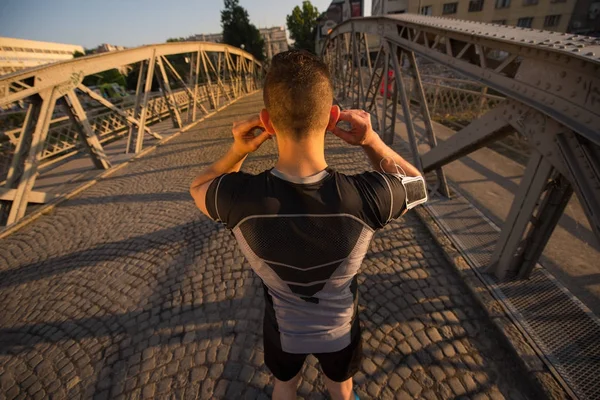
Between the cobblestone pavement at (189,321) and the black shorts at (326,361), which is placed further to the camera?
the cobblestone pavement at (189,321)

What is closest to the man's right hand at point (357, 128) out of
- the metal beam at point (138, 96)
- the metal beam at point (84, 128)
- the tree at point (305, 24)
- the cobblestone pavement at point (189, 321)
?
the cobblestone pavement at point (189, 321)

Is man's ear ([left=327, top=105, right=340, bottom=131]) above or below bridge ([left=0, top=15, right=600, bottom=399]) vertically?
above

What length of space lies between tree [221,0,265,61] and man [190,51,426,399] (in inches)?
1802

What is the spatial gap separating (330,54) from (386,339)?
1741 cm

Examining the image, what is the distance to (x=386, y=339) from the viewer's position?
2.61m

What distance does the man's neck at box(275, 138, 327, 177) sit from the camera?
3.85 ft

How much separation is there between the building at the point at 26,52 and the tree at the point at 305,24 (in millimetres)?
38959

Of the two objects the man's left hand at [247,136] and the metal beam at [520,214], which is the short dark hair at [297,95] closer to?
the man's left hand at [247,136]

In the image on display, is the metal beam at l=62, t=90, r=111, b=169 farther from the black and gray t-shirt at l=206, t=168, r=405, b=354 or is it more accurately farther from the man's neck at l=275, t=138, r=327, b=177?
the man's neck at l=275, t=138, r=327, b=177

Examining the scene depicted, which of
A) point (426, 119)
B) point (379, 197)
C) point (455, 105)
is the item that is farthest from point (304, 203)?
point (455, 105)

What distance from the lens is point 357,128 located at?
1.38 meters

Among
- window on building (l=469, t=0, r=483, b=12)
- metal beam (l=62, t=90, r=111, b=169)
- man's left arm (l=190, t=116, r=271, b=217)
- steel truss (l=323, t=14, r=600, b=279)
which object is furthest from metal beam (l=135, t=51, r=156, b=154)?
window on building (l=469, t=0, r=483, b=12)

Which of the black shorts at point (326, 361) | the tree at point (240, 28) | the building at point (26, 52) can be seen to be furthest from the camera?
the building at point (26, 52)

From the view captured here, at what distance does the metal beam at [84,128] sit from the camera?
6.70m
